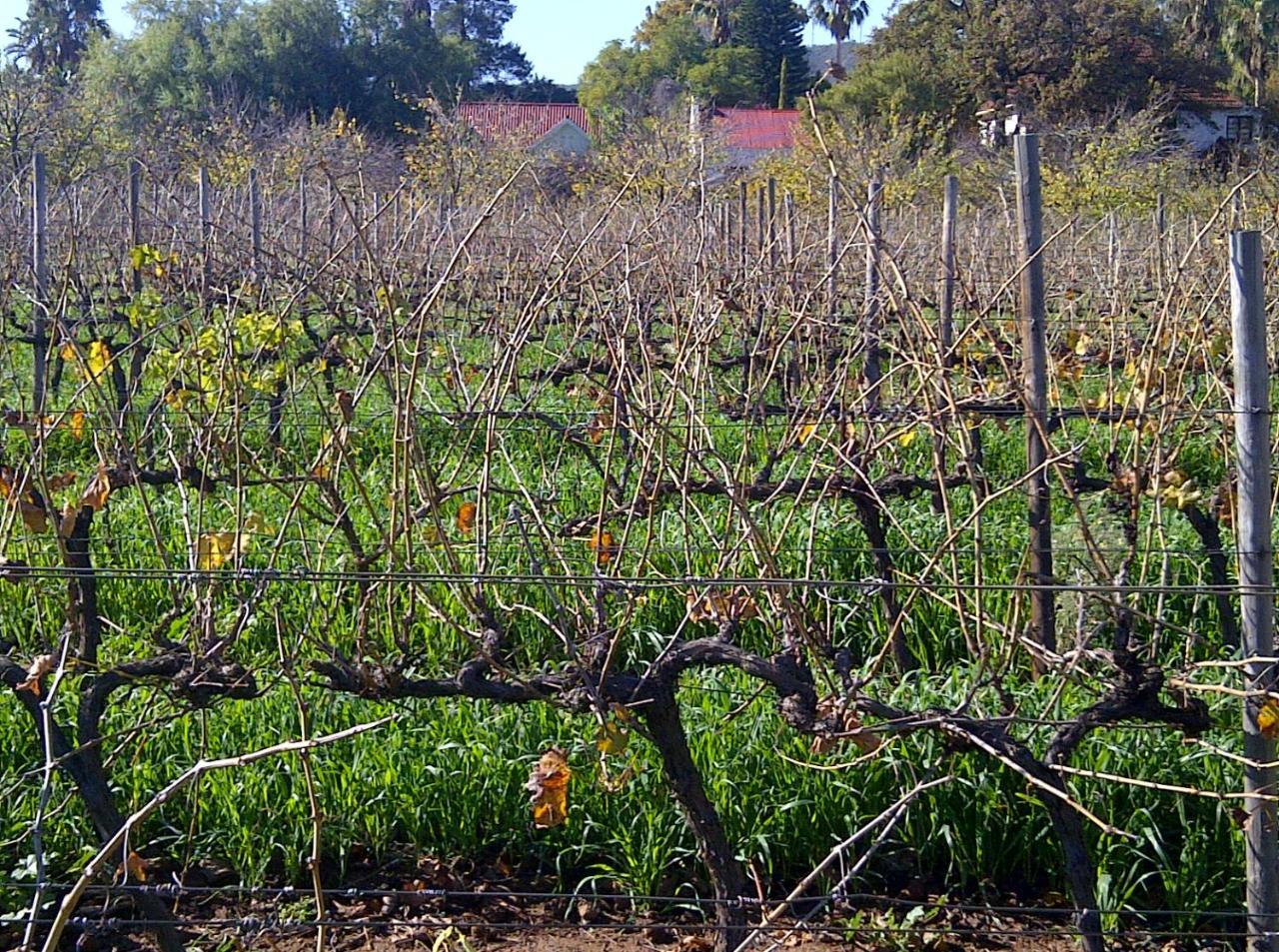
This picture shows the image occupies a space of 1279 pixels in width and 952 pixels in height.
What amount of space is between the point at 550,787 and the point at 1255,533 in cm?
136

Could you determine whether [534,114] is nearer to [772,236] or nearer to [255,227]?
→ [255,227]

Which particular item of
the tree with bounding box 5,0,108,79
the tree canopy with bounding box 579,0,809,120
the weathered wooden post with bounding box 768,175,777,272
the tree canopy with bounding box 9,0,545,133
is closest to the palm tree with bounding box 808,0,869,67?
the tree canopy with bounding box 579,0,809,120

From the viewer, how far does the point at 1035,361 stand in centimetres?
395

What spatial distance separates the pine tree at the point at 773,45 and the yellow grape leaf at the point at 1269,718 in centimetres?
4580

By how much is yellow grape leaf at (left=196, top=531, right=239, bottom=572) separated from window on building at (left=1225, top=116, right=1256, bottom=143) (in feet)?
112

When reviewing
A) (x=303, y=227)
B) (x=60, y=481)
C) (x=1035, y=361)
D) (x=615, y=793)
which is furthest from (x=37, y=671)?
(x=303, y=227)

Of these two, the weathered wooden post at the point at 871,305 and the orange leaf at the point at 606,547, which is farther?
the orange leaf at the point at 606,547

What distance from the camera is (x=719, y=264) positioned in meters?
7.64

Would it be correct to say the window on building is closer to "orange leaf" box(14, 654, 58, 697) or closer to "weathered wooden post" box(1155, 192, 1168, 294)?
"weathered wooden post" box(1155, 192, 1168, 294)

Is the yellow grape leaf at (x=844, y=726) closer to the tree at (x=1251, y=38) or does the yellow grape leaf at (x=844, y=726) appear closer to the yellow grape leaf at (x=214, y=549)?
the yellow grape leaf at (x=214, y=549)

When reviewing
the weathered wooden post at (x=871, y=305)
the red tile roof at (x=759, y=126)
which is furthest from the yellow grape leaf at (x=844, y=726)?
the red tile roof at (x=759, y=126)

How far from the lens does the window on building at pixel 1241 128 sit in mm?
35062

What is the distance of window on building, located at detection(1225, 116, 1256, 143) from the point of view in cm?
3506

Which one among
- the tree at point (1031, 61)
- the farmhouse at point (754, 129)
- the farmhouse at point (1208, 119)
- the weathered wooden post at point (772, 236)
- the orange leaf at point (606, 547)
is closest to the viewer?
the orange leaf at point (606, 547)
